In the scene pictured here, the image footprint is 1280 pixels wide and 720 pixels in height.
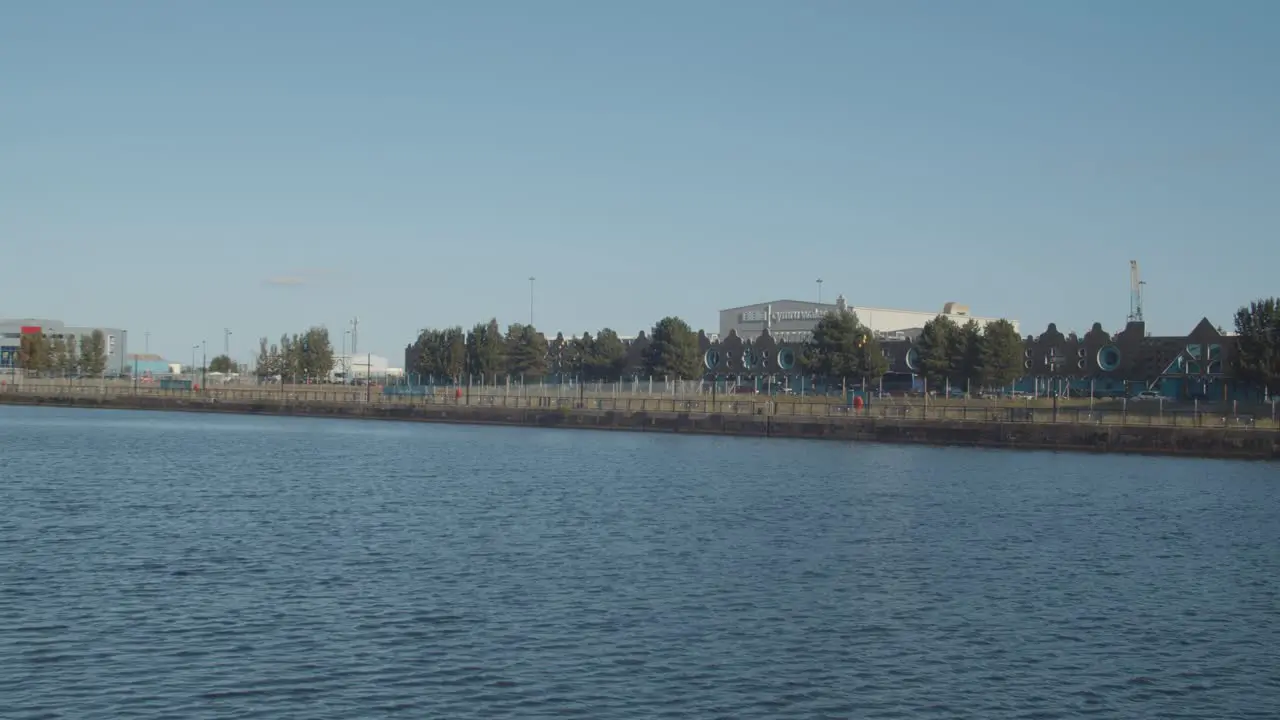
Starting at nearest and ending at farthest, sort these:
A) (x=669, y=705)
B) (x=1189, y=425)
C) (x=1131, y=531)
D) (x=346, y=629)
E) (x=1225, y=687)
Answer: (x=669, y=705) → (x=1225, y=687) → (x=346, y=629) → (x=1131, y=531) → (x=1189, y=425)

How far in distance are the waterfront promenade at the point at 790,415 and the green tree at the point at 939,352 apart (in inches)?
267

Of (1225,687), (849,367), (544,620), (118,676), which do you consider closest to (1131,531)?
(1225,687)

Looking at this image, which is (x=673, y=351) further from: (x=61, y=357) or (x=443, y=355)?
(x=61, y=357)

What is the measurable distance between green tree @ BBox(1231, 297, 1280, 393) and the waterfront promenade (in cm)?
711

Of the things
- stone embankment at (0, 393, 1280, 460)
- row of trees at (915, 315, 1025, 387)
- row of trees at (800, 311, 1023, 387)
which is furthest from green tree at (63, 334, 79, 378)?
row of trees at (915, 315, 1025, 387)

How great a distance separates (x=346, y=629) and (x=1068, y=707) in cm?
1242

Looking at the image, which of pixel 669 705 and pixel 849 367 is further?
pixel 849 367

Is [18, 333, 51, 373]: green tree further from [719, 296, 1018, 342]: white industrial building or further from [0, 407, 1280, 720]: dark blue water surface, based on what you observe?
[0, 407, 1280, 720]: dark blue water surface

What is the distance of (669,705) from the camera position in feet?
64.8

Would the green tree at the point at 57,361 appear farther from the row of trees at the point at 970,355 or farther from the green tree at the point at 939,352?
the row of trees at the point at 970,355

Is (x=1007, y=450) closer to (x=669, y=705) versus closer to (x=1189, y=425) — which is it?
(x=1189, y=425)

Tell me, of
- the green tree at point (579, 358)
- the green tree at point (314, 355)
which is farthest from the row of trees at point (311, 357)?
the green tree at point (579, 358)

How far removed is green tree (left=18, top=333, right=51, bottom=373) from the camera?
602ft

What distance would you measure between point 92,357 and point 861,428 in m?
133
